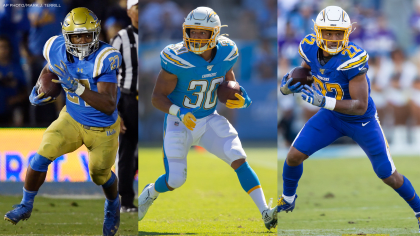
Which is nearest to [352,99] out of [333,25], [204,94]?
[333,25]

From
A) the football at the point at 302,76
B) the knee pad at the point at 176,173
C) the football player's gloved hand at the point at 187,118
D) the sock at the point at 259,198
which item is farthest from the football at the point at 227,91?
the sock at the point at 259,198

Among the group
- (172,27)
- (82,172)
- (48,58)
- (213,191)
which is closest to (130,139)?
(82,172)

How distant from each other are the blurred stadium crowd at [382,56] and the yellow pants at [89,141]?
6.71m

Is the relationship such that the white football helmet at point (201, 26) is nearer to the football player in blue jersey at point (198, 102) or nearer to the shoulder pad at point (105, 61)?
the football player in blue jersey at point (198, 102)

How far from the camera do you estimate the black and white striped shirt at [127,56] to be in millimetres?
4113

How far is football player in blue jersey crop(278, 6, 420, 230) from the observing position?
11.8ft

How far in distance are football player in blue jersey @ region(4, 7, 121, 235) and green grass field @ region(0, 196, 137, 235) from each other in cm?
13

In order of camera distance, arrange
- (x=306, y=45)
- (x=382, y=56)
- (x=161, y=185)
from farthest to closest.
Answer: (x=382, y=56) → (x=306, y=45) → (x=161, y=185)

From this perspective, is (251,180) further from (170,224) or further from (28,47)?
(28,47)

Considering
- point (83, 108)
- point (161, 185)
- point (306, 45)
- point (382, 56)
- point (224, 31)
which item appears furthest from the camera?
point (382, 56)

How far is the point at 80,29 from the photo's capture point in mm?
3488

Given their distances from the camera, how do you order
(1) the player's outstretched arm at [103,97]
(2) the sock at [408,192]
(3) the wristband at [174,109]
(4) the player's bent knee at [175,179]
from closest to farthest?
(1) the player's outstretched arm at [103,97], (3) the wristband at [174,109], (4) the player's bent knee at [175,179], (2) the sock at [408,192]

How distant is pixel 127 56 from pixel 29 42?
0.92 meters

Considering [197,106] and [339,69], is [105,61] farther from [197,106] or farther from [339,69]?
[339,69]
